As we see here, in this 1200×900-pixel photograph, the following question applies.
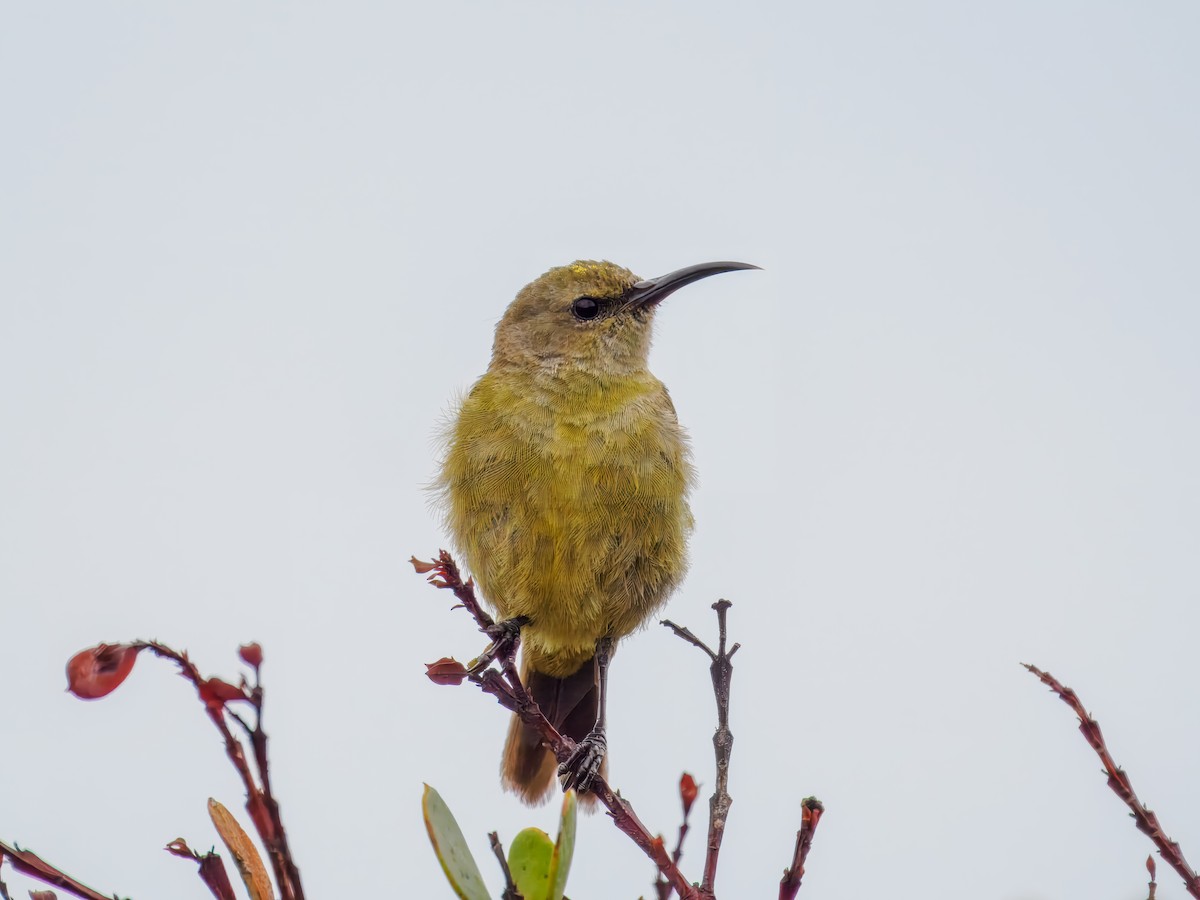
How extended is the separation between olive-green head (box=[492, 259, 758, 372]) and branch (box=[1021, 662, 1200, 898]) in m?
3.36

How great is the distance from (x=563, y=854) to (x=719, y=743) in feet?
2.19

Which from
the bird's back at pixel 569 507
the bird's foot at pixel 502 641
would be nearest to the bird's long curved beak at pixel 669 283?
the bird's back at pixel 569 507

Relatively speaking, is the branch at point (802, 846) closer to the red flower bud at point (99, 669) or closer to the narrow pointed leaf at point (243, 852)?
the narrow pointed leaf at point (243, 852)

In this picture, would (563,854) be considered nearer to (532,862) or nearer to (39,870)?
(532,862)

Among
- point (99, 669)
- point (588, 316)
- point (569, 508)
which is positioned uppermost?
point (588, 316)

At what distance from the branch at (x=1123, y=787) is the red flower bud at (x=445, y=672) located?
1367 millimetres

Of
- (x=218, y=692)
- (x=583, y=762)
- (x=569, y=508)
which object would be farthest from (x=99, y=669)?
(x=569, y=508)

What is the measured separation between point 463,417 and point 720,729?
2.77m

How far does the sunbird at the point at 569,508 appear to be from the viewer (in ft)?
16.3

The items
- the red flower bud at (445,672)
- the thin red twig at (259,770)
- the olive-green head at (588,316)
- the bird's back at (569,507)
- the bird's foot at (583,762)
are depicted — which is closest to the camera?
the thin red twig at (259,770)

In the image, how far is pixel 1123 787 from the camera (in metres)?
2.49

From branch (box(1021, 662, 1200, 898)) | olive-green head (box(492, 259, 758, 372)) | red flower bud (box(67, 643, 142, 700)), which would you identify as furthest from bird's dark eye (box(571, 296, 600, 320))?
red flower bud (box(67, 643, 142, 700))

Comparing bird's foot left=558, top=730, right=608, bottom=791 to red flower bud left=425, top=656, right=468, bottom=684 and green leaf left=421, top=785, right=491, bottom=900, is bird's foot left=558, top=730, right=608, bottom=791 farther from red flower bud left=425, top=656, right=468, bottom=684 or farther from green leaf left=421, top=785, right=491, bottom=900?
green leaf left=421, top=785, right=491, bottom=900

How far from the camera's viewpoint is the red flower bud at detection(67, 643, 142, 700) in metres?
1.99
